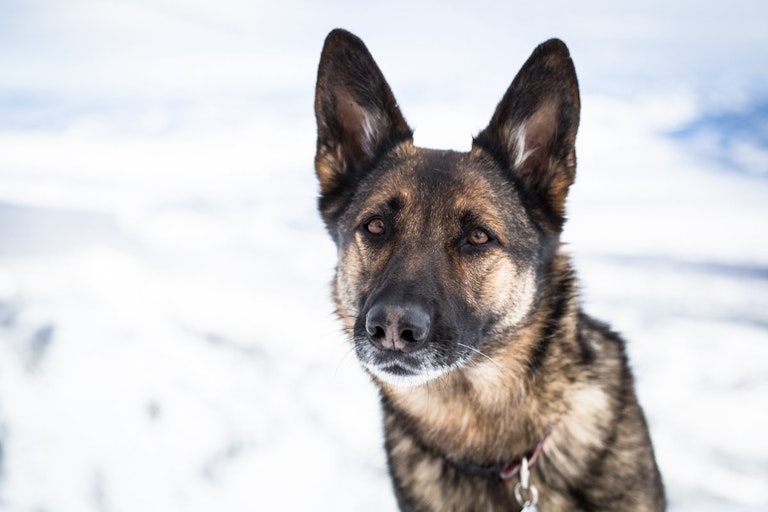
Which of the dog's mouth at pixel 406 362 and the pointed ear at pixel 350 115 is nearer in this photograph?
the dog's mouth at pixel 406 362

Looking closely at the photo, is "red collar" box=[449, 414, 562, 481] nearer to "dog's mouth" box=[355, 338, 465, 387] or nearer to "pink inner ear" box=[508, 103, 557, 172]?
"dog's mouth" box=[355, 338, 465, 387]

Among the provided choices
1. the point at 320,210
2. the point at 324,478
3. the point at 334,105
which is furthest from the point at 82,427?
the point at 334,105

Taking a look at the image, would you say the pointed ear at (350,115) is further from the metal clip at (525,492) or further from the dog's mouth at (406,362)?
the metal clip at (525,492)

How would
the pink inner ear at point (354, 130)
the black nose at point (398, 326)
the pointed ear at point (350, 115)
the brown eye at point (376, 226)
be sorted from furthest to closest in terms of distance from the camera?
the pink inner ear at point (354, 130) → the pointed ear at point (350, 115) → the brown eye at point (376, 226) → the black nose at point (398, 326)

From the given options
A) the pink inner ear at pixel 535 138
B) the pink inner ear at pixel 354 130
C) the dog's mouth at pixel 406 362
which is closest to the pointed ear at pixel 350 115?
the pink inner ear at pixel 354 130

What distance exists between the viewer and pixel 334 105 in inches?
131

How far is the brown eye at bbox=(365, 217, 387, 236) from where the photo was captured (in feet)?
9.96

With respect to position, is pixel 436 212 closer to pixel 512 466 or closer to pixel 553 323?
pixel 553 323

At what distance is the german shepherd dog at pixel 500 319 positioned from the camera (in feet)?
9.40

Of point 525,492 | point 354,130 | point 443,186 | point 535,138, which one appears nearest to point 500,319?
point 443,186

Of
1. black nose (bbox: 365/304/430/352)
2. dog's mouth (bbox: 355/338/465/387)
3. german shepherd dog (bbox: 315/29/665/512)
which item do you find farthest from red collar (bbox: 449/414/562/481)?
black nose (bbox: 365/304/430/352)

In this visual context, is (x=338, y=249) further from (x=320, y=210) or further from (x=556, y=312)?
(x=556, y=312)

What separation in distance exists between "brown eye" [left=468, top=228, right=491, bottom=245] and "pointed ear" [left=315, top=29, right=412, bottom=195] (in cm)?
77

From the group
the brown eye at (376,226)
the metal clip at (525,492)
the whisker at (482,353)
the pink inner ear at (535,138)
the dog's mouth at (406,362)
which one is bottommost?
the metal clip at (525,492)
